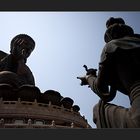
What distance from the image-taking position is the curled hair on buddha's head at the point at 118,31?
555 cm

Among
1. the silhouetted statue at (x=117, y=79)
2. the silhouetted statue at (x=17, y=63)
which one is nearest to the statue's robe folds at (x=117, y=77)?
the silhouetted statue at (x=117, y=79)

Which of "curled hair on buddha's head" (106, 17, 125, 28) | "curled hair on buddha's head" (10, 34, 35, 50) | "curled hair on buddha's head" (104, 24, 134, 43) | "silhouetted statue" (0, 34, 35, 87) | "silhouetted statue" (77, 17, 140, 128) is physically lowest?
"silhouetted statue" (77, 17, 140, 128)

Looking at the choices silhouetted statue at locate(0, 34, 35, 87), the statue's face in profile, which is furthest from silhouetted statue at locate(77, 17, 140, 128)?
the statue's face in profile

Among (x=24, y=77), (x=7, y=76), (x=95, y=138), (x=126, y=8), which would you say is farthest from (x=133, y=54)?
(x=24, y=77)

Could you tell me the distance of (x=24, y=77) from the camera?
90.9 ft

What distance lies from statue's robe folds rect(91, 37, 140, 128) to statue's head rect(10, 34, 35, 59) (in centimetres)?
2480

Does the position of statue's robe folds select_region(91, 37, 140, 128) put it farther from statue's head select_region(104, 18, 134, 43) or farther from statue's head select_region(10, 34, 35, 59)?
statue's head select_region(10, 34, 35, 59)

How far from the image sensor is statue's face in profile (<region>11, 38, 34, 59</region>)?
97.1ft

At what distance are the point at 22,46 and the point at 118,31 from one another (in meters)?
25.1

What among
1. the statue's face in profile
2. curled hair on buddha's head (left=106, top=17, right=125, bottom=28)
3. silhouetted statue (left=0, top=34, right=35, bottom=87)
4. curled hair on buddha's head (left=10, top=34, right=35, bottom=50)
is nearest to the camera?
curled hair on buddha's head (left=106, top=17, right=125, bottom=28)

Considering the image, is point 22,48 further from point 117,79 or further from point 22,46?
point 117,79

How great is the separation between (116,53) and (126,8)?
2.19 ft

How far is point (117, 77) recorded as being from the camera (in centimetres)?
518

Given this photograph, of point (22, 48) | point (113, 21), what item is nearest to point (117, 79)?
point (113, 21)
